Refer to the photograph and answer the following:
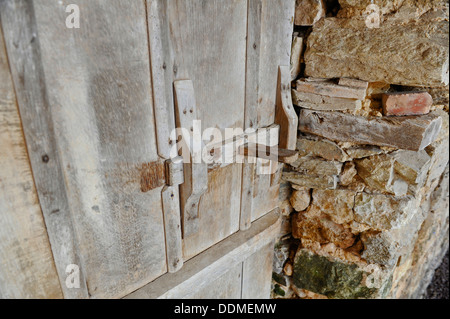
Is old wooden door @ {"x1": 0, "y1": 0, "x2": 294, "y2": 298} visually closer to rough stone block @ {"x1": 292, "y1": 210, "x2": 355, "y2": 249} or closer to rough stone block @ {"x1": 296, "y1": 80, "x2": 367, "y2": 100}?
rough stone block @ {"x1": 296, "y1": 80, "x2": 367, "y2": 100}

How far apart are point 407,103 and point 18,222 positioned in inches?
52.1

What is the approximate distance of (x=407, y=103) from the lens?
114cm

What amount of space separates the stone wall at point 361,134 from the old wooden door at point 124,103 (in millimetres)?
210

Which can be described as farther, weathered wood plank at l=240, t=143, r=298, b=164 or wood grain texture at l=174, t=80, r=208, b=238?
weathered wood plank at l=240, t=143, r=298, b=164

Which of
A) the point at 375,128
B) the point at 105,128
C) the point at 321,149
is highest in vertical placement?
the point at 105,128

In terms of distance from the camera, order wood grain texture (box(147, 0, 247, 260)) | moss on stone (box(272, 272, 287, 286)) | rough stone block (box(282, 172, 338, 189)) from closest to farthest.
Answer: wood grain texture (box(147, 0, 247, 260)) → rough stone block (box(282, 172, 338, 189)) → moss on stone (box(272, 272, 287, 286))

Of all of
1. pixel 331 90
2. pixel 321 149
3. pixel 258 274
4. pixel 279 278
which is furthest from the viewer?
pixel 279 278

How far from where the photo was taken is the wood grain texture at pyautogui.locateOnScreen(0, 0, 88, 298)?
1.87ft

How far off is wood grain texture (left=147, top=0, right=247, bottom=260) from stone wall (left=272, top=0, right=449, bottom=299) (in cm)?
35

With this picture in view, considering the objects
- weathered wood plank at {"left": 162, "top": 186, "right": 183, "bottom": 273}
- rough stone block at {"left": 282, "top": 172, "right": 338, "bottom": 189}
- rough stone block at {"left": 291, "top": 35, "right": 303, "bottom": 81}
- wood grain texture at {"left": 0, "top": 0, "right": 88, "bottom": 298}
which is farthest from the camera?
rough stone block at {"left": 282, "top": 172, "right": 338, "bottom": 189}

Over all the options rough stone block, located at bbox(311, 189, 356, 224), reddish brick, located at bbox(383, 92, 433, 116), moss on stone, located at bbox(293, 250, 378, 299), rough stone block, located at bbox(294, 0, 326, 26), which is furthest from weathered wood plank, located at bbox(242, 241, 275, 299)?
rough stone block, located at bbox(294, 0, 326, 26)

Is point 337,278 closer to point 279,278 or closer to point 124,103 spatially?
point 279,278

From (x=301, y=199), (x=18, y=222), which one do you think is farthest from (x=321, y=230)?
(x=18, y=222)

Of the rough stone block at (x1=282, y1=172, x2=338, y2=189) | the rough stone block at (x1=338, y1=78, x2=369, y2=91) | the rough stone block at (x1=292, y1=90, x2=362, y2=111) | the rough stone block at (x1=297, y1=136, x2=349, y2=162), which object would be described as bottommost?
the rough stone block at (x1=282, y1=172, x2=338, y2=189)
